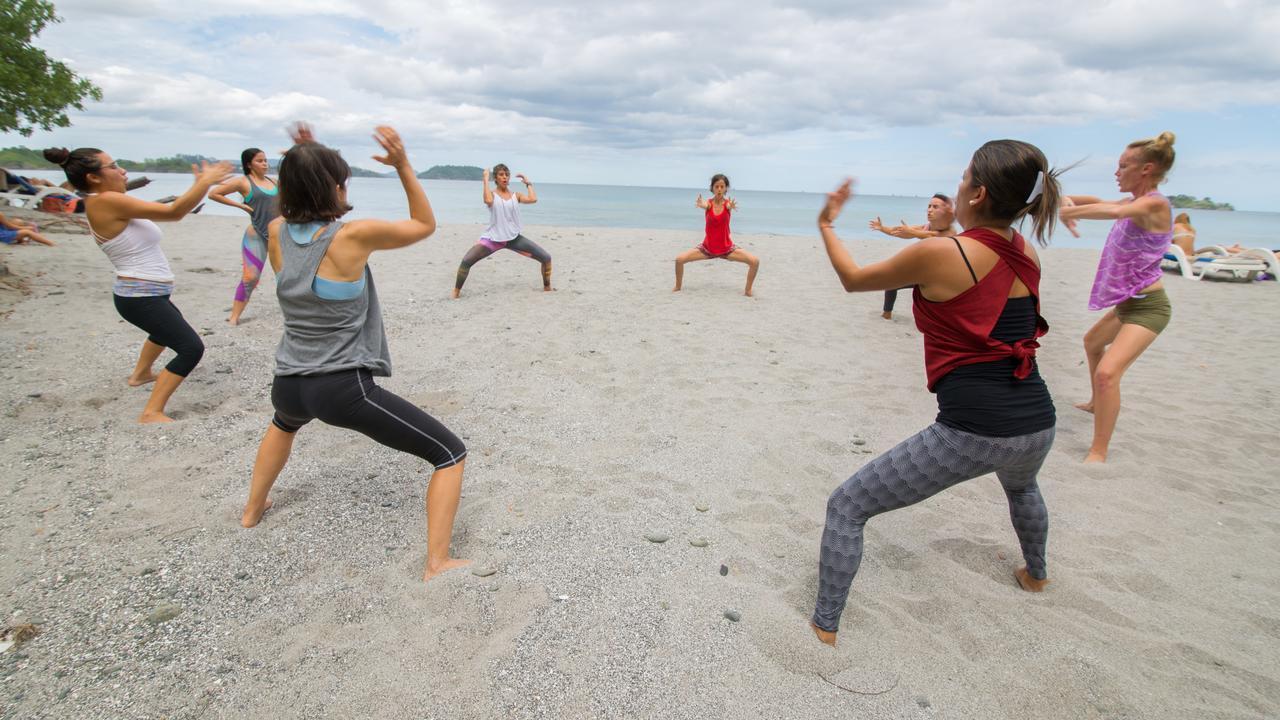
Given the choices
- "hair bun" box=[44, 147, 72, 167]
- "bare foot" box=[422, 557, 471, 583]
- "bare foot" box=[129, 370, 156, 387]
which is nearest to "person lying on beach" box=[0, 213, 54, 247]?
"hair bun" box=[44, 147, 72, 167]

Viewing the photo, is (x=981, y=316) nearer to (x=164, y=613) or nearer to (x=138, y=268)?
(x=164, y=613)

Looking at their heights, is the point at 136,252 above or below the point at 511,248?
above

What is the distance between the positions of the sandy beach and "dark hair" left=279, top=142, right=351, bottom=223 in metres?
1.64

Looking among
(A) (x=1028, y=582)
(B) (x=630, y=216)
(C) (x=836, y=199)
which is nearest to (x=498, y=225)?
(C) (x=836, y=199)

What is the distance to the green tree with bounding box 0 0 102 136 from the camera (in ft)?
31.9

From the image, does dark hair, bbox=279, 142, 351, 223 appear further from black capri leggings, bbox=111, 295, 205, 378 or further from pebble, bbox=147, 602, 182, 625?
black capri leggings, bbox=111, 295, 205, 378

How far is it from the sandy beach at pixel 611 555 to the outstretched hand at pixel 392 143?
6.12 feet

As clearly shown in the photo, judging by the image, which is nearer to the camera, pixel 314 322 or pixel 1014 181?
pixel 1014 181

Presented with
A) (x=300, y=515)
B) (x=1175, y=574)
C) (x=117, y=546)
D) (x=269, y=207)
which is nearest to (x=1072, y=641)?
(x=1175, y=574)

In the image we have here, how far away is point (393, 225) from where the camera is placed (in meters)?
2.68

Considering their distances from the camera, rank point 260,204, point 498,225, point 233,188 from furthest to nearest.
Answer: point 498,225
point 260,204
point 233,188

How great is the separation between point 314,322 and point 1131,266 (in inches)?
198

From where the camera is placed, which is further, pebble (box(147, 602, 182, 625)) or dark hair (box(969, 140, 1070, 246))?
pebble (box(147, 602, 182, 625))

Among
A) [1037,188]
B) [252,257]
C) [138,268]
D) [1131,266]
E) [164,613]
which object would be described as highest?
[1037,188]
